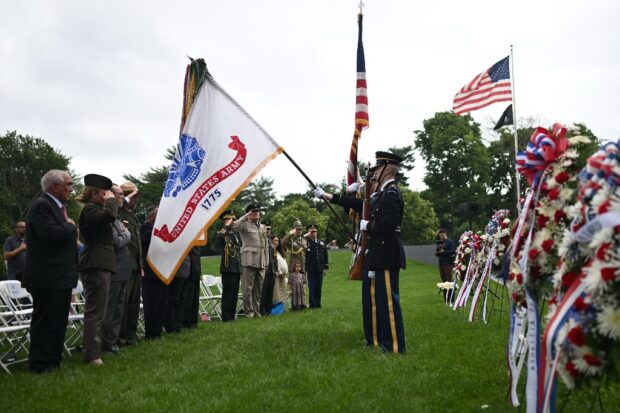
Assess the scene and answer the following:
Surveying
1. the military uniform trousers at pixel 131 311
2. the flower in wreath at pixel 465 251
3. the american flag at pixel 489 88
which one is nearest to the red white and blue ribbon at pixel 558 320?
the military uniform trousers at pixel 131 311

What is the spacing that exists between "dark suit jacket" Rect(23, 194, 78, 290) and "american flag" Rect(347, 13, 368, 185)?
150 inches

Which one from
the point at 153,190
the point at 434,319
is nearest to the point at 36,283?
the point at 434,319

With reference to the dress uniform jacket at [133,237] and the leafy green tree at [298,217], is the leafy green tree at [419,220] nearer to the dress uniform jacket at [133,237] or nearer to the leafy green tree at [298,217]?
the leafy green tree at [298,217]

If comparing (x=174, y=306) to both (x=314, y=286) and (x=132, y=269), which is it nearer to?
(x=132, y=269)

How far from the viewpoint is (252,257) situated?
13125 mm

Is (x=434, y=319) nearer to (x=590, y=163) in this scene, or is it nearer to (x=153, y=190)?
(x=590, y=163)

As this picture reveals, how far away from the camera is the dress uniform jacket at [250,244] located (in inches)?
516

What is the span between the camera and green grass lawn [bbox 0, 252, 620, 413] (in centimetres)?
468

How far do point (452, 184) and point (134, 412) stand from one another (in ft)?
213

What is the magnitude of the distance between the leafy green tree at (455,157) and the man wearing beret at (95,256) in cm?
5928

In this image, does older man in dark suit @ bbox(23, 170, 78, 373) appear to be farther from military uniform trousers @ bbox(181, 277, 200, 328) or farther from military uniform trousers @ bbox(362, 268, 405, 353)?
military uniform trousers @ bbox(181, 277, 200, 328)

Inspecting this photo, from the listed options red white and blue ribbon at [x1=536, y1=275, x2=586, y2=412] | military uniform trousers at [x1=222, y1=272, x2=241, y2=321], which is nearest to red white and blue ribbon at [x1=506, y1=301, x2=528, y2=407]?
red white and blue ribbon at [x1=536, y1=275, x2=586, y2=412]

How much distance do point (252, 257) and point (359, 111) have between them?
19.0 feet

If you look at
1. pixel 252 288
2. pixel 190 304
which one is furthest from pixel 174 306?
pixel 252 288
